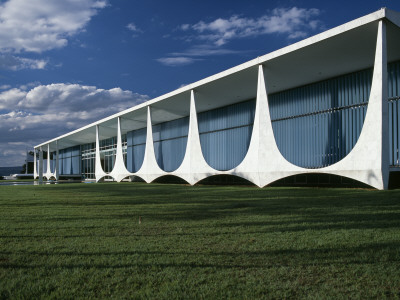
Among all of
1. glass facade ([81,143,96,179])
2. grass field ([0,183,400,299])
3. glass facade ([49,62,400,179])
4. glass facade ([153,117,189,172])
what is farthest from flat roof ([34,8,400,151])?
glass facade ([81,143,96,179])

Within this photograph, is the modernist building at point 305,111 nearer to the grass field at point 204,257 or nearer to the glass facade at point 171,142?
the glass facade at point 171,142

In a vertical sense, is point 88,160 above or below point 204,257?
above

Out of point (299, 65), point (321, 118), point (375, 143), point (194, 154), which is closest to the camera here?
point (375, 143)

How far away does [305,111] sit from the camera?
2398 centimetres

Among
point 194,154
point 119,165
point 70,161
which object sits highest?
point 194,154

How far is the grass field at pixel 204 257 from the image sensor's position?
3236mm

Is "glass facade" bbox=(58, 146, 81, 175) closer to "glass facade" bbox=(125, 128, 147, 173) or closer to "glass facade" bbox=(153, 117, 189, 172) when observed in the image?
"glass facade" bbox=(125, 128, 147, 173)

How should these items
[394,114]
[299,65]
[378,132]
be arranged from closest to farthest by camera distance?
[378,132] < [394,114] < [299,65]

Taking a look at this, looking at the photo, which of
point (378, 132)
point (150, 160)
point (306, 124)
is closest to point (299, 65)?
point (306, 124)

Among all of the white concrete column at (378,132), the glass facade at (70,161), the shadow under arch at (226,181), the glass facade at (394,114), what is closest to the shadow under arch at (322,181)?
the glass facade at (394,114)

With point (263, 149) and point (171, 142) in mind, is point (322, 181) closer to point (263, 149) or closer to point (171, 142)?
point (263, 149)

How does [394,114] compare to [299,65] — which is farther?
[299,65]

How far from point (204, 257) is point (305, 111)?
2141 centimetres

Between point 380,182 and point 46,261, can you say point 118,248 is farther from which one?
point 380,182
